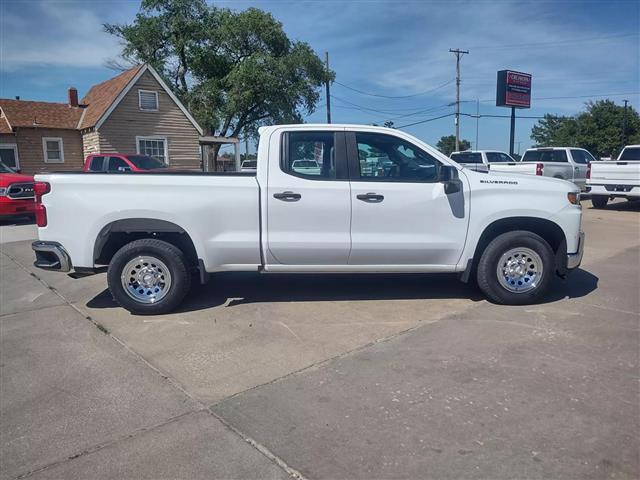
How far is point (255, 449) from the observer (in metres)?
3.06

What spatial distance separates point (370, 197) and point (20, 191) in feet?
37.0

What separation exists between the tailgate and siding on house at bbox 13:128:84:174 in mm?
23071

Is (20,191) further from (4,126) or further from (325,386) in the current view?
(4,126)

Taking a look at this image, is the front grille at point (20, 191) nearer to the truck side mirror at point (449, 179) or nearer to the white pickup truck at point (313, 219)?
the white pickup truck at point (313, 219)

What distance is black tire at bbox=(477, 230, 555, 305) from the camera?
558 cm

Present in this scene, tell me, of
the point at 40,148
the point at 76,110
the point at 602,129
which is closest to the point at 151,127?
the point at 76,110

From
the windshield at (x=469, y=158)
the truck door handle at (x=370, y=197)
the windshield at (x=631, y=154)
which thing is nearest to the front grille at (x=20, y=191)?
the truck door handle at (x=370, y=197)

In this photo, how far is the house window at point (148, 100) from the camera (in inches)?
1049

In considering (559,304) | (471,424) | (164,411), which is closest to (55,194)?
(164,411)

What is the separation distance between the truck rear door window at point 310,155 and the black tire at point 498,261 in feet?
6.16

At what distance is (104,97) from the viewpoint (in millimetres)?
27219

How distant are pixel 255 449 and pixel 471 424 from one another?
135cm

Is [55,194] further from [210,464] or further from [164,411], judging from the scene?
[210,464]

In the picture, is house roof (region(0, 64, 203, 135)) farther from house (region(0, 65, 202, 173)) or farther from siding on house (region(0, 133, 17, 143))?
siding on house (region(0, 133, 17, 143))
